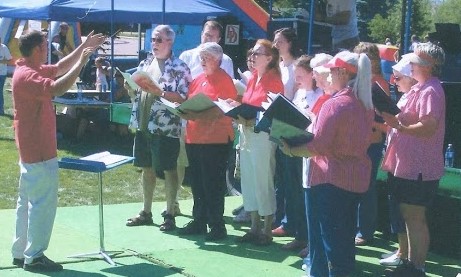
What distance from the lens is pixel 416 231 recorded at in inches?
227

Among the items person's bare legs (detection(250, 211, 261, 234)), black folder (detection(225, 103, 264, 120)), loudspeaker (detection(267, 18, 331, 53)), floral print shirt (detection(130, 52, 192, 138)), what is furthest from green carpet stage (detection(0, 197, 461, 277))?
loudspeaker (detection(267, 18, 331, 53))

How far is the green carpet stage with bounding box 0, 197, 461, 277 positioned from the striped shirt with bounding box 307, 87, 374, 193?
4.55ft

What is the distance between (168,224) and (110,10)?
7.00 m

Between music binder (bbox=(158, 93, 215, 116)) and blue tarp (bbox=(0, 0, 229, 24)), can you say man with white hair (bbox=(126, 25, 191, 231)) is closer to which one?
music binder (bbox=(158, 93, 215, 116))

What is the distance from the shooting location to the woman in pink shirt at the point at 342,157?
16.1 feet

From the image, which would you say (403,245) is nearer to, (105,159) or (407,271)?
(407,271)

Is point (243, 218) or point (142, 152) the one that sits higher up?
point (142, 152)

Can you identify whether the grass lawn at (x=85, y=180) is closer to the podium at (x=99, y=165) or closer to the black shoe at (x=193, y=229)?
the black shoe at (x=193, y=229)

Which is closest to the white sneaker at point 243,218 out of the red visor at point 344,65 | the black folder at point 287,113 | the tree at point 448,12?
the black folder at point 287,113

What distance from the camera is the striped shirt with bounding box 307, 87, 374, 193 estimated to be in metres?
4.86

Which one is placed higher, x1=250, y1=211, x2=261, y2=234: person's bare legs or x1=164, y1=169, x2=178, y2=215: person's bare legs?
x1=164, y1=169, x2=178, y2=215: person's bare legs

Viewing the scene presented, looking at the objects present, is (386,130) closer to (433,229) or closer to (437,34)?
(433,229)

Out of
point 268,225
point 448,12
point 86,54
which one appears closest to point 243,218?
point 268,225

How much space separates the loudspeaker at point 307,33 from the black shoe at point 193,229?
2.19 m
